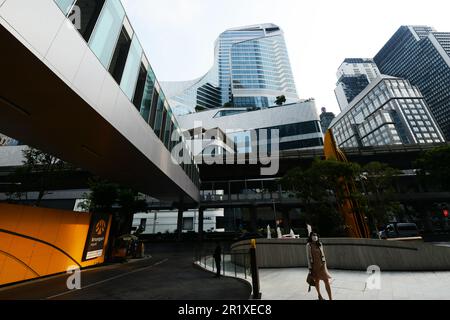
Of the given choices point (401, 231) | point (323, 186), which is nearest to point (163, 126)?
point (323, 186)

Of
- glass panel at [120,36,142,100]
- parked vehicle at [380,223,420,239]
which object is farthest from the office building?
glass panel at [120,36,142,100]

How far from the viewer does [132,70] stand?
9.30 metres

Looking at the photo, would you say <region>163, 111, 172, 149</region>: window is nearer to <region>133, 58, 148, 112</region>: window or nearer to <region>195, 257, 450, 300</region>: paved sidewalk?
<region>133, 58, 148, 112</region>: window

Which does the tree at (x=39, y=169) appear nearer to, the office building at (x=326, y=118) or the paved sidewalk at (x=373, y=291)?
the paved sidewalk at (x=373, y=291)

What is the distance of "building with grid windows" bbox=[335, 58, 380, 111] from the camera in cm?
16838

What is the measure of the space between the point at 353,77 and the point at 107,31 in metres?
210

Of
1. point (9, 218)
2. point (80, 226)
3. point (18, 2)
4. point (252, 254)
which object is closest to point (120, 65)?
point (18, 2)

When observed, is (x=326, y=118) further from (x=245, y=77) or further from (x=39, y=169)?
(x=39, y=169)

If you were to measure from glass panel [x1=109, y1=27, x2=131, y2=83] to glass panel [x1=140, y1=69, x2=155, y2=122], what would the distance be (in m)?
2.11

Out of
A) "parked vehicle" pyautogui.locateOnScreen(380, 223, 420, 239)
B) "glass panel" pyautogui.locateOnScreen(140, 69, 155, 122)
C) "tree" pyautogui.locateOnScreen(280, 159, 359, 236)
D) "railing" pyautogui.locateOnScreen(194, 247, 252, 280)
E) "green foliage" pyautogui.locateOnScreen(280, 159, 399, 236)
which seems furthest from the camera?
"parked vehicle" pyautogui.locateOnScreen(380, 223, 420, 239)

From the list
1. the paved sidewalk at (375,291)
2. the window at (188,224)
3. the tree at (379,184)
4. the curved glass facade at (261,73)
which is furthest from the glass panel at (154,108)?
the curved glass facade at (261,73)

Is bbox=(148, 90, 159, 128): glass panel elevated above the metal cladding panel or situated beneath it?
elevated above

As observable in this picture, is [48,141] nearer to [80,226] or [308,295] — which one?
[80,226]

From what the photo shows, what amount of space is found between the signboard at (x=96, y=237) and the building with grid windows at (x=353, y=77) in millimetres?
190306
